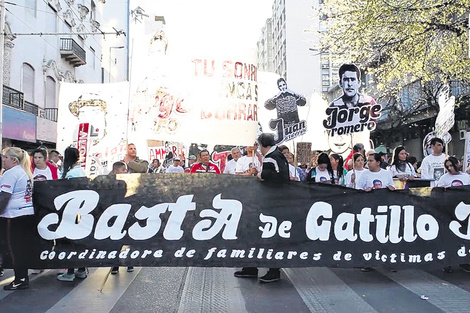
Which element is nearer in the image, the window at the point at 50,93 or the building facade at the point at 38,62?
the building facade at the point at 38,62

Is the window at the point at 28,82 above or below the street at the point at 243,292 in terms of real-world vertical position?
above

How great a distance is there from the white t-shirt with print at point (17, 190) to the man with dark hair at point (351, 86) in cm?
Result: 573

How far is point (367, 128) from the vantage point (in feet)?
30.7

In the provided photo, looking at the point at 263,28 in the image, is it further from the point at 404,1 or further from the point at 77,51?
the point at 404,1

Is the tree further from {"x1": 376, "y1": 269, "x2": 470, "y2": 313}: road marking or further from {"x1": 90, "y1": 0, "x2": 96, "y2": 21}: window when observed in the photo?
{"x1": 90, "y1": 0, "x2": 96, "y2": 21}: window

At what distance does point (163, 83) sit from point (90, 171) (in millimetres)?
3166

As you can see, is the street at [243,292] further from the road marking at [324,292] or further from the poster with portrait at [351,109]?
the poster with portrait at [351,109]

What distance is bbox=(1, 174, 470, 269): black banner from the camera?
6.03 m

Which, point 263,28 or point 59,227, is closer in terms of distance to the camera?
point 59,227

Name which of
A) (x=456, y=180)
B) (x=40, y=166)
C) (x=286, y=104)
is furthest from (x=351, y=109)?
(x=40, y=166)

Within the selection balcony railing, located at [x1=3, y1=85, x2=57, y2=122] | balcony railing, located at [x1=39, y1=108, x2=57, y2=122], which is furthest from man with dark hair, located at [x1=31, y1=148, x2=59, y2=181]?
balcony railing, located at [x1=39, y1=108, x2=57, y2=122]

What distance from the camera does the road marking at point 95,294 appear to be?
205 inches

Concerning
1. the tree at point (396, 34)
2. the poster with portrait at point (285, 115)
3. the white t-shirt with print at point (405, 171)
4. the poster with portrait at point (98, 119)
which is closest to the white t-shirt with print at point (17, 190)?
the poster with portrait at point (98, 119)

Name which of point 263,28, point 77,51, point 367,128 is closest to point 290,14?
point 263,28
